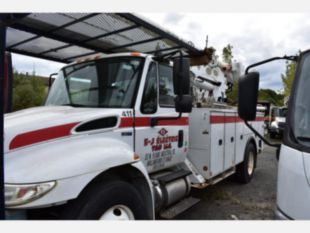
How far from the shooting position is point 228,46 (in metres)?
16.2

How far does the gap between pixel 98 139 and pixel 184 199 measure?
2089mm

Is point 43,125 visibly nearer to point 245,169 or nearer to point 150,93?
point 150,93

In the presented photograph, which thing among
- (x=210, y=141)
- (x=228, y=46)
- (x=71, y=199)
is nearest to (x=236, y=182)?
(x=210, y=141)

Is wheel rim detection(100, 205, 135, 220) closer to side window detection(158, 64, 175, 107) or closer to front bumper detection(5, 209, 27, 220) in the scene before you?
front bumper detection(5, 209, 27, 220)

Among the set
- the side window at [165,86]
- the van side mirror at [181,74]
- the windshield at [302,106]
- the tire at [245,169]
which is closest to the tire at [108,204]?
the van side mirror at [181,74]

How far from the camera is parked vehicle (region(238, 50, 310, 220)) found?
1846mm

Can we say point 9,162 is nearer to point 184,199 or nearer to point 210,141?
point 184,199

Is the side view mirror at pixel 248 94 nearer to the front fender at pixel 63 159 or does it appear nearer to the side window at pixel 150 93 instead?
the front fender at pixel 63 159

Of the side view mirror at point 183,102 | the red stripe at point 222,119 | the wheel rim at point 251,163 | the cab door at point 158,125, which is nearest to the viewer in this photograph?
the side view mirror at point 183,102

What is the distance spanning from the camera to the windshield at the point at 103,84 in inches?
125

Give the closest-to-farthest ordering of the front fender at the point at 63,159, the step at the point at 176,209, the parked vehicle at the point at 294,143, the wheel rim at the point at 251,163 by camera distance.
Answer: the parked vehicle at the point at 294,143
the front fender at the point at 63,159
the step at the point at 176,209
the wheel rim at the point at 251,163

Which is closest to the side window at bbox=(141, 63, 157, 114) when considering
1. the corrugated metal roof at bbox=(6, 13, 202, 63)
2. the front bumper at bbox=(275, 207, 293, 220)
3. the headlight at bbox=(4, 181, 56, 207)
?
the corrugated metal roof at bbox=(6, 13, 202, 63)

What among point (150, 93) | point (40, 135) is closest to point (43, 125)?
point (40, 135)

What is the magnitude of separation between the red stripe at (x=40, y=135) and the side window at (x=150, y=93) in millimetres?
987
